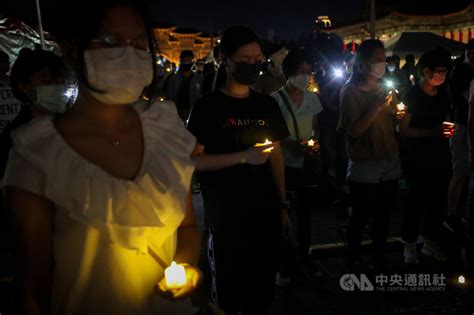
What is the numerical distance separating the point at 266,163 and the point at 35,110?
2.02 m

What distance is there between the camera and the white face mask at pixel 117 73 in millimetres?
1542

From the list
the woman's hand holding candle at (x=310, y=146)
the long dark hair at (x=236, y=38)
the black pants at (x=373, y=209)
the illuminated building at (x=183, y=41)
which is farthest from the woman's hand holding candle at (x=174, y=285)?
the illuminated building at (x=183, y=41)

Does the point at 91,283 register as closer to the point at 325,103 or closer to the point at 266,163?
the point at 266,163

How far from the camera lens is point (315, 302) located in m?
4.05

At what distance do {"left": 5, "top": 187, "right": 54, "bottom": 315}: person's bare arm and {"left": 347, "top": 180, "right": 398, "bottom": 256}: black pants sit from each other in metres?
3.44

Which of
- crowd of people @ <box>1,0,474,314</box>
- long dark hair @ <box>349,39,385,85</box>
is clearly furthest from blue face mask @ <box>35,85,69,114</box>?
long dark hair @ <box>349,39,385,85</box>

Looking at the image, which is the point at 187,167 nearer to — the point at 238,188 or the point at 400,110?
the point at 238,188

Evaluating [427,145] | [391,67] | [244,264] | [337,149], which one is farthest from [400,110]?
[391,67]

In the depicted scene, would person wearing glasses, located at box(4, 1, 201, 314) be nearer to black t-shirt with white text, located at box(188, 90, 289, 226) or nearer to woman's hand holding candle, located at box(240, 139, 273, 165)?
woman's hand holding candle, located at box(240, 139, 273, 165)

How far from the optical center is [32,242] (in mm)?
1411

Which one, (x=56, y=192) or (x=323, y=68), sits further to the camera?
(x=323, y=68)

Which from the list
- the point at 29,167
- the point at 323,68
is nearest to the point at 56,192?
the point at 29,167

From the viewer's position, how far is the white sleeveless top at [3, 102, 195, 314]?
1405mm

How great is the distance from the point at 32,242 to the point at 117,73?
0.67 meters
